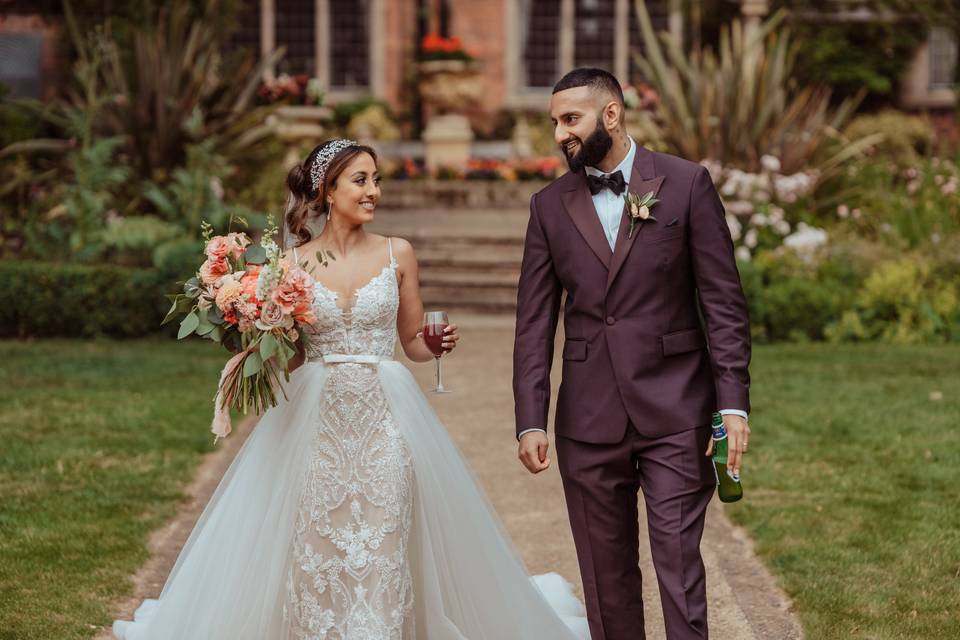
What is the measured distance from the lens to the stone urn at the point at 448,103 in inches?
731

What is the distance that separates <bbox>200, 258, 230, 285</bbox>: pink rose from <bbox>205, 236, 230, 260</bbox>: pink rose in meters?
0.01

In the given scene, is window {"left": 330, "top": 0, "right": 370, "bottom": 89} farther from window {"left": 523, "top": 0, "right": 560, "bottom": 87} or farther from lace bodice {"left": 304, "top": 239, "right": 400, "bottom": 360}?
lace bodice {"left": 304, "top": 239, "right": 400, "bottom": 360}

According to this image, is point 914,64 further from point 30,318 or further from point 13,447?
point 13,447

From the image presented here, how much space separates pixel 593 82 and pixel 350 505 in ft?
4.90

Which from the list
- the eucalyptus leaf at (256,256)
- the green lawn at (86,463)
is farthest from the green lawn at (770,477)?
the eucalyptus leaf at (256,256)

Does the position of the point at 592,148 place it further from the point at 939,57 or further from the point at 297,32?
the point at 939,57

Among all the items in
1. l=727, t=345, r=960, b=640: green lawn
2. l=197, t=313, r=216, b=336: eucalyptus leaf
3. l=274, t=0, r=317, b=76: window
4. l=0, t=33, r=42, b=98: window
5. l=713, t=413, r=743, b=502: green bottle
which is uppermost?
l=274, t=0, r=317, b=76: window

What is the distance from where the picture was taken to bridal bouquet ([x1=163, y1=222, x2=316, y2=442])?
3939 millimetres

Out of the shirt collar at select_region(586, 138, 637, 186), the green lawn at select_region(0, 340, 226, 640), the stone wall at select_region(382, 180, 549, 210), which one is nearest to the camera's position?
the shirt collar at select_region(586, 138, 637, 186)

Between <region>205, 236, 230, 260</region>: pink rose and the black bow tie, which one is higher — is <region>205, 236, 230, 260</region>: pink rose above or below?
below

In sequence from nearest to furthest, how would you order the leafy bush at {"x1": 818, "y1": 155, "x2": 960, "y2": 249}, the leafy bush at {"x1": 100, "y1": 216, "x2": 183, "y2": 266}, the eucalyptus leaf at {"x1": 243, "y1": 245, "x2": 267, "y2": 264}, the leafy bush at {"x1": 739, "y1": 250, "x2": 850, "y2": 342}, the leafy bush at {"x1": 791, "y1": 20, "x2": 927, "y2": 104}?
the eucalyptus leaf at {"x1": 243, "y1": 245, "x2": 267, "y2": 264}, the leafy bush at {"x1": 739, "y1": 250, "x2": 850, "y2": 342}, the leafy bush at {"x1": 100, "y1": 216, "x2": 183, "y2": 266}, the leafy bush at {"x1": 818, "y1": 155, "x2": 960, "y2": 249}, the leafy bush at {"x1": 791, "y1": 20, "x2": 927, "y2": 104}

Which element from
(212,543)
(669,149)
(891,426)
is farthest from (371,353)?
(669,149)

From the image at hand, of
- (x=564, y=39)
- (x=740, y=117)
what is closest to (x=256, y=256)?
(x=740, y=117)

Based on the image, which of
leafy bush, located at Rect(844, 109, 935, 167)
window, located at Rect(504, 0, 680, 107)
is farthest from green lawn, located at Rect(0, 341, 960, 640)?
window, located at Rect(504, 0, 680, 107)
